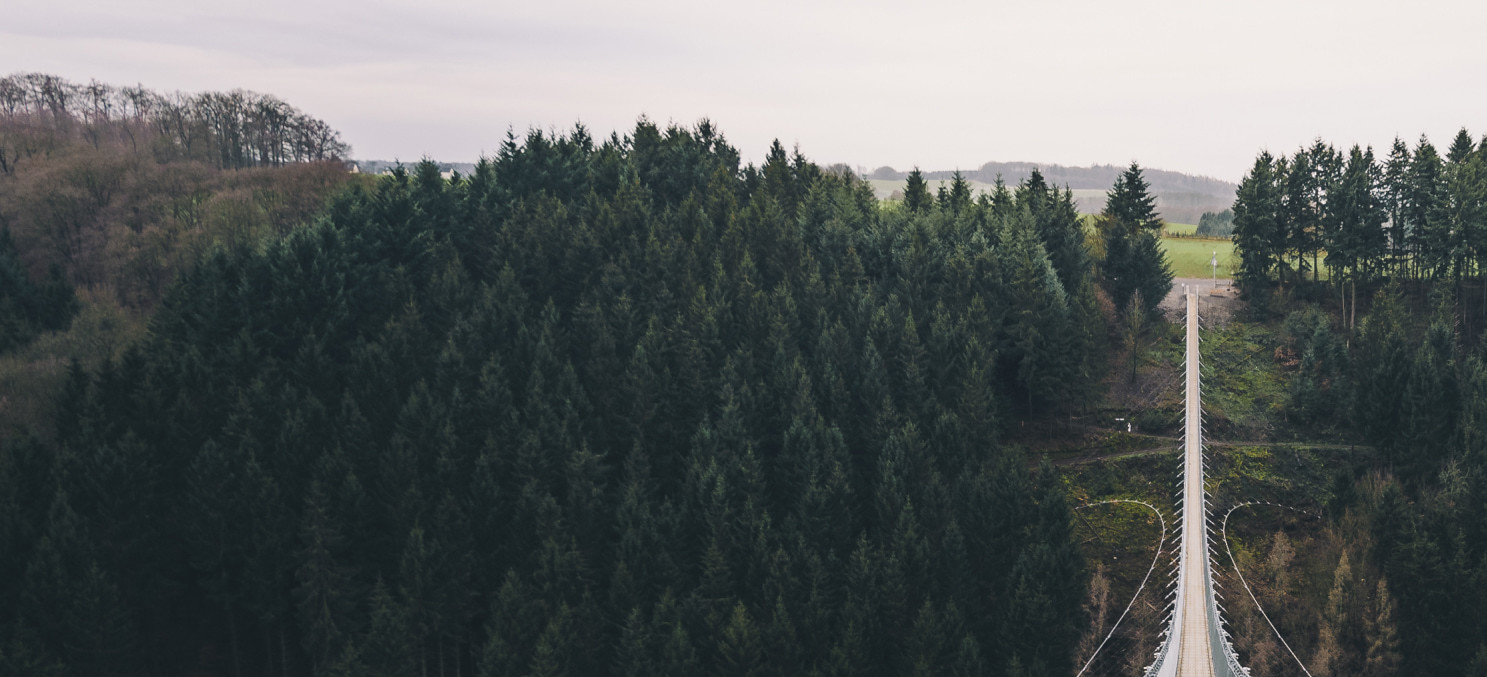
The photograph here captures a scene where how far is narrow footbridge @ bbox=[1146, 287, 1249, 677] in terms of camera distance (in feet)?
158

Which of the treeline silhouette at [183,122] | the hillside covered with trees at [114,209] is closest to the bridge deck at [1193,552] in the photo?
the hillside covered with trees at [114,209]

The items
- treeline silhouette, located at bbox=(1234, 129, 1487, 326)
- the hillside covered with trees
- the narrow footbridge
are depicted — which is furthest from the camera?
treeline silhouette, located at bbox=(1234, 129, 1487, 326)

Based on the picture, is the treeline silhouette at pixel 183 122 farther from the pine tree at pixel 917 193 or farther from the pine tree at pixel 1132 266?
the pine tree at pixel 1132 266

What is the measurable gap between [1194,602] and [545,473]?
3310cm

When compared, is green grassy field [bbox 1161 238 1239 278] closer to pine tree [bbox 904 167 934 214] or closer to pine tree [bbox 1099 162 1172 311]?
pine tree [bbox 1099 162 1172 311]

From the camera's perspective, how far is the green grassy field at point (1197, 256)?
10856cm

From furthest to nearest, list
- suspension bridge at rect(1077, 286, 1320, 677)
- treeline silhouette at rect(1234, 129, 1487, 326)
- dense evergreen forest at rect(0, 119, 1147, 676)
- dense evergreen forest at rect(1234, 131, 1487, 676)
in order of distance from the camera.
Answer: treeline silhouette at rect(1234, 129, 1487, 326), dense evergreen forest at rect(1234, 131, 1487, 676), dense evergreen forest at rect(0, 119, 1147, 676), suspension bridge at rect(1077, 286, 1320, 677)

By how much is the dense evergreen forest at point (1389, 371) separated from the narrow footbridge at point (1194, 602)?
412 cm

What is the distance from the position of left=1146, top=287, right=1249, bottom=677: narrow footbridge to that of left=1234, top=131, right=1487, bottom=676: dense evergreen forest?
4125 millimetres

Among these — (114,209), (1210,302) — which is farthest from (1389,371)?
(114,209)

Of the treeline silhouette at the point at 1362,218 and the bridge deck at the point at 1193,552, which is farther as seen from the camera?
the treeline silhouette at the point at 1362,218

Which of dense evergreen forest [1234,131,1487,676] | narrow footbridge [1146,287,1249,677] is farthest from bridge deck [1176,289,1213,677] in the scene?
dense evergreen forest [1234,131,1487,676]

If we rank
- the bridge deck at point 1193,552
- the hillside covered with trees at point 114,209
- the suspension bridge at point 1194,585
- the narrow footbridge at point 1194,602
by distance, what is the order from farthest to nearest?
the hillside covered with trees at point 114,209 → the bridge deck at point 1193,552 → the suspension bridge at point 1194,585 → the narrow footbridge at point 1194,602

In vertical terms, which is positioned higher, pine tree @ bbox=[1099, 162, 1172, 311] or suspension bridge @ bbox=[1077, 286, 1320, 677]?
pine tree @ bbox=[1099, 162, 1172, 311]
